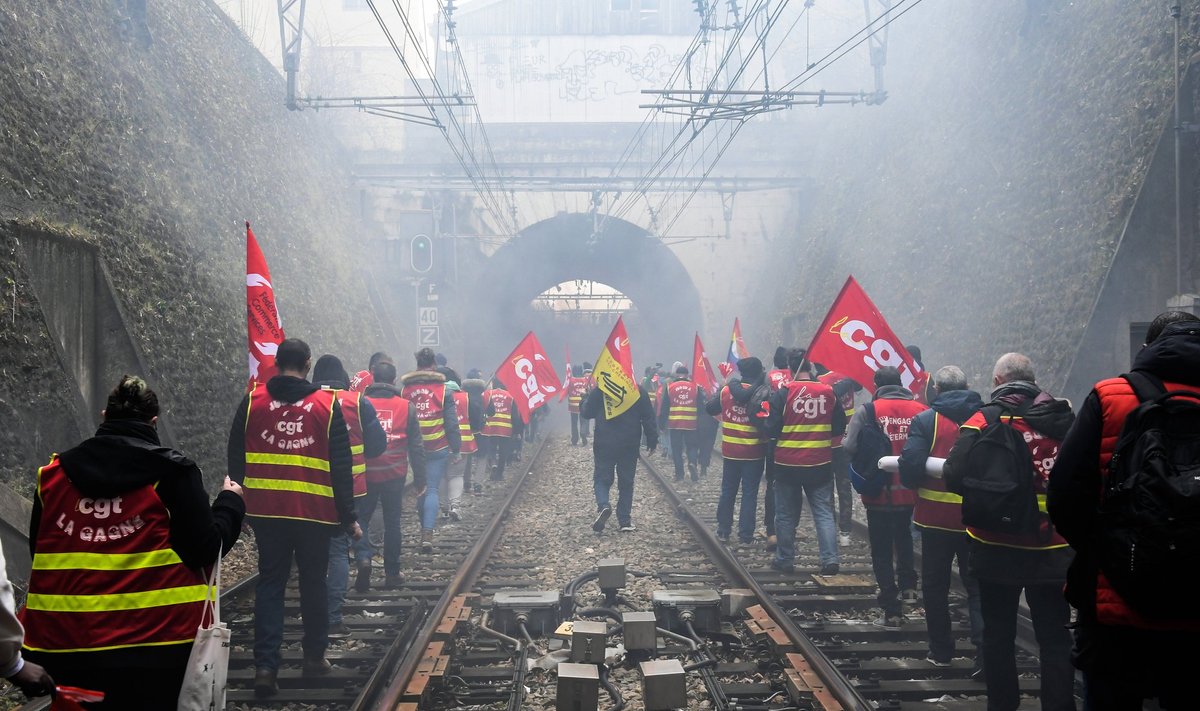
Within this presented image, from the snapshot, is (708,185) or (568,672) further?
(708,185)

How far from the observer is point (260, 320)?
20.2 ft

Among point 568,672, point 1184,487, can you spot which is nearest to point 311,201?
point 568,672

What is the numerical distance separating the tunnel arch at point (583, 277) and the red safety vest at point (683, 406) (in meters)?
15.6

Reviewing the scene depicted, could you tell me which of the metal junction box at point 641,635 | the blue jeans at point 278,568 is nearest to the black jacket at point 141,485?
the blue jeans at point 278,568

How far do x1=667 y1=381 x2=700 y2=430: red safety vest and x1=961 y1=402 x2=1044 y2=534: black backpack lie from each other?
34.8 ft

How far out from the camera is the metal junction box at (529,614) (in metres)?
6.51

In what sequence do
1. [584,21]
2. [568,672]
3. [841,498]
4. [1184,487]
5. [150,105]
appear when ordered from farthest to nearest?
[584,21]
[150,105]
[841,498]
[568,672]
[1184,487]

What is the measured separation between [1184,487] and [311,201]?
2143 cm

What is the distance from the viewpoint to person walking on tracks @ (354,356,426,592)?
766cm

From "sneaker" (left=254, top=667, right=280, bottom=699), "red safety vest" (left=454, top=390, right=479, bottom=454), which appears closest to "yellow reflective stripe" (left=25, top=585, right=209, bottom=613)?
"sneaker" (left=254, top=667, right=280, bottom=699)

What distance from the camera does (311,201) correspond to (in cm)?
2175

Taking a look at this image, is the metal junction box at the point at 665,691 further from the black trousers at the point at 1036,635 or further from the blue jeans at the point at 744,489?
the blue jeans at the point at 744,489

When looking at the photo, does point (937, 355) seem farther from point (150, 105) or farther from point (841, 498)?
point (150, 105)

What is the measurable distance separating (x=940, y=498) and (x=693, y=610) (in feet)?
6.22
